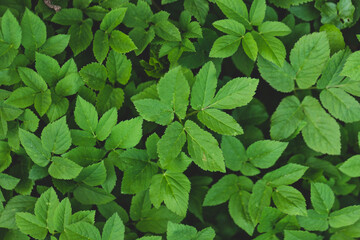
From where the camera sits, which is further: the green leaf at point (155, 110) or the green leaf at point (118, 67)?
the green leaf at point (118, 67)

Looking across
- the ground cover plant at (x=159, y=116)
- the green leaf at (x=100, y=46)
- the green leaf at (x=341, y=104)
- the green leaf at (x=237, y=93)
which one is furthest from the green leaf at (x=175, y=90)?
the green leaf at (x=341, y=104)

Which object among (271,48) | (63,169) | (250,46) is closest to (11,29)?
(63,169)

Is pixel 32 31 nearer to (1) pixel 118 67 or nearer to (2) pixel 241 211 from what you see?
(1) pixel 118 67

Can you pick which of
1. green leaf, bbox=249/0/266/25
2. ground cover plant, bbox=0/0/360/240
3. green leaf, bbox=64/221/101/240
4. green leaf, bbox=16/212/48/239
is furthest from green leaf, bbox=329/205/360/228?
green leaf, bbox=16/212/48/239

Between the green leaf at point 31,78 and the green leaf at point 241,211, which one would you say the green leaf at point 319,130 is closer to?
the green leaf at point 241,211

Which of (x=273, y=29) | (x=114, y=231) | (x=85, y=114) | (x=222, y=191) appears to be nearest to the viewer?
(x=114, y=231)

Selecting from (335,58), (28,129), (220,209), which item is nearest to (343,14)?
(335,58)

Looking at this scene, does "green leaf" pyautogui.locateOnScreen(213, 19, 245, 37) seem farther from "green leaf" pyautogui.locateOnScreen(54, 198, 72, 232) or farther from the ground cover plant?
"green leaf" pyautogui.locateOnScreen(54, 198, 72, 232)
